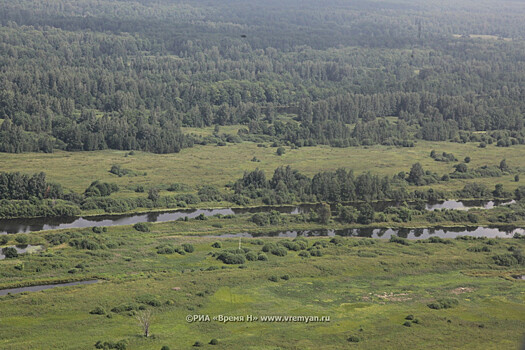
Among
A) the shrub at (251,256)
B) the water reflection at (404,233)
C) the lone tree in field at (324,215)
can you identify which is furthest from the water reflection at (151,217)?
the shrub at (251,256)

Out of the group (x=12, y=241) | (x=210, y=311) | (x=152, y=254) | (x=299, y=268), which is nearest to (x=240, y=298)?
(x=210, y=311)

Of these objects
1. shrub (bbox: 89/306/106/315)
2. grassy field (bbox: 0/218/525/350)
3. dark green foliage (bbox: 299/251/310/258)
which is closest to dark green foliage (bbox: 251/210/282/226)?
grassy field (bbox: 0/218/525/350)

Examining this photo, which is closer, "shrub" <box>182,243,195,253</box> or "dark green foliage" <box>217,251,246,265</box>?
"dark green foliage" <box>217,251,246,265</box>

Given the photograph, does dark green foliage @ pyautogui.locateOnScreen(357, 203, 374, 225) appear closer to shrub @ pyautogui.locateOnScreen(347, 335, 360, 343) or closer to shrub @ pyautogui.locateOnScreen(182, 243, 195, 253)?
shrub @ pyautogui.locateOnScreen(182, 243, 195, 253)

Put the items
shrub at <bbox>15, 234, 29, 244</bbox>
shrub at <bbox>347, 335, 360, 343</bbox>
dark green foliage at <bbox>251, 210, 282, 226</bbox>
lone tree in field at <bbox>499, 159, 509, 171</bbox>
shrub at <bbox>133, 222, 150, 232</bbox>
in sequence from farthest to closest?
lone tree in field at <bbox>499, 159, 509, 171</bbox> → dark green foliage at <bbox>251, 210, 282, 226</bbox> → shrub at <bbox>133, 222, 150, 232</bbox> → shrub at <bbox>15, 234, 29, 244</bbox> → shrub at <bbox>347, 335, 360, 343</bbox>

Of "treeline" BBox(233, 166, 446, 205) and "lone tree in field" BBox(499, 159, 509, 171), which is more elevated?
"treeline" BBox(233, 166, 446, 205)

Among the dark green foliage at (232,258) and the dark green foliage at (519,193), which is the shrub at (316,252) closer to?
the dark green foliage at (232,258)
